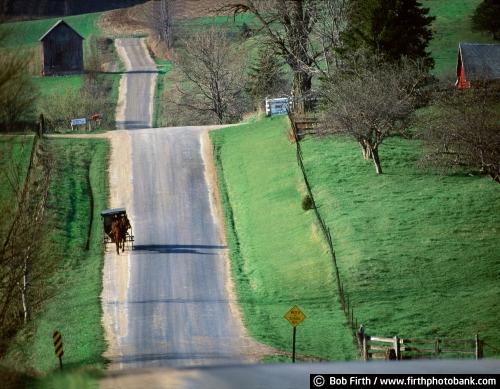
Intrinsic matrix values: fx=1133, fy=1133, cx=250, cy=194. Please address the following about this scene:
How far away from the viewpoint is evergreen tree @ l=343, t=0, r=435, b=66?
61912 mm

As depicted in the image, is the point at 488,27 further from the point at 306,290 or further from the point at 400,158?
the point at 306,290

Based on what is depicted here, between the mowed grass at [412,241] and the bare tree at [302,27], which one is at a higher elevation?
the bare tree at [302,27]

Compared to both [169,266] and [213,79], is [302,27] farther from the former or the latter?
[169,266]

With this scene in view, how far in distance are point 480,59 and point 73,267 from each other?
35.5 meters

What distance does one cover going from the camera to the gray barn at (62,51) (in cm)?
8769

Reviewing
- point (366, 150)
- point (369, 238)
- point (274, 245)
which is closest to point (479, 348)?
point (369, 238)

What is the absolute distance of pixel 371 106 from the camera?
51250mm

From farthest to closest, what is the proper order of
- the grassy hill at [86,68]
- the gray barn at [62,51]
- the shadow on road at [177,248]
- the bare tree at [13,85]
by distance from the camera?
1. the gray barn at [62,51]
2. the grassy hill at [86,68]
3. the shadow on road at [177,248]
4. the bare tree at [13,85]

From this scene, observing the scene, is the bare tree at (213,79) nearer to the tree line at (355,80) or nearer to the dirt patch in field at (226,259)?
the tree line at (355,80)

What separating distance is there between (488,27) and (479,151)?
4730 centimetres

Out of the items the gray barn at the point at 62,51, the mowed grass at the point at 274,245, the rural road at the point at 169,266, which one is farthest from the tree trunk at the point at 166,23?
the mowed grass at the point at 274,245

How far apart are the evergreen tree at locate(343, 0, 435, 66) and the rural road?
10324mm

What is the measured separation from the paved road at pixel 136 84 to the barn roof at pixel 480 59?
23.4 meters

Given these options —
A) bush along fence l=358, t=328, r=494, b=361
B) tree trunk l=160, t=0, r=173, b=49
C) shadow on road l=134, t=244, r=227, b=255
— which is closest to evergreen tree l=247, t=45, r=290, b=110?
tree trunk l=160, t=0, r=173, b=49
